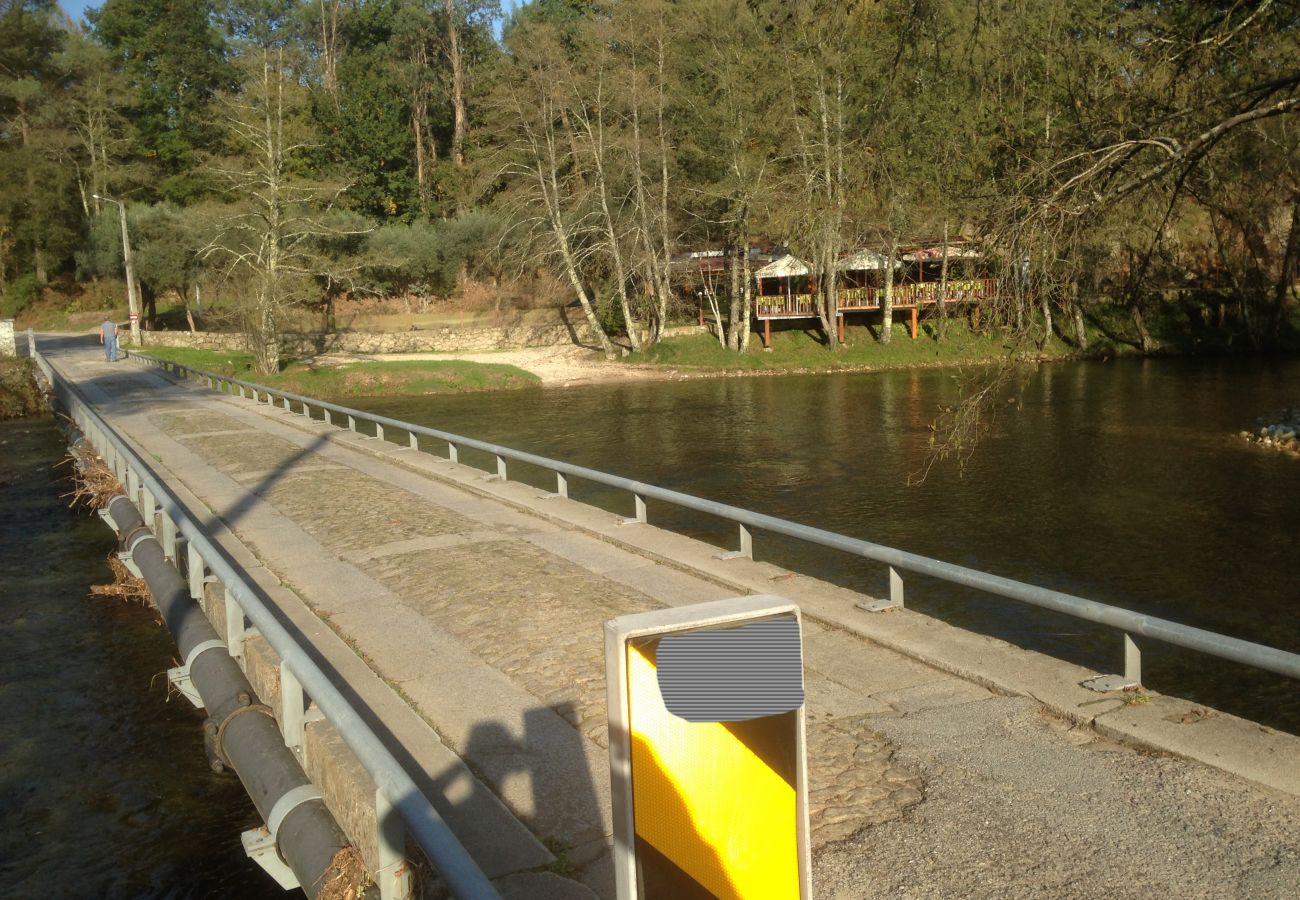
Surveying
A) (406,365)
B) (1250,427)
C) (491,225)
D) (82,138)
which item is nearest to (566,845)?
(1250,427)

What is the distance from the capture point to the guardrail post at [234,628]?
796 centimetres

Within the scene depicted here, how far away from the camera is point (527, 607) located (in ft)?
31.2

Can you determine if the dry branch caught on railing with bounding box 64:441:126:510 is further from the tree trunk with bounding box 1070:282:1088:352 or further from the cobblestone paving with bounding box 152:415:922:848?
the tree trunk with bounding box 1070:282:1088:352

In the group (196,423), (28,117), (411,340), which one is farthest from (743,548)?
(28,117)

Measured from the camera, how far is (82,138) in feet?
227

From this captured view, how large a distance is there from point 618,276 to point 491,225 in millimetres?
16279

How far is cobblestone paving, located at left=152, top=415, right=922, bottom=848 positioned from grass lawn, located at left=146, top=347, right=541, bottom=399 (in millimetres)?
26698

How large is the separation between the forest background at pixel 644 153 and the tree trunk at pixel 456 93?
41 cm

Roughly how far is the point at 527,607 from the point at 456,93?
226 ft

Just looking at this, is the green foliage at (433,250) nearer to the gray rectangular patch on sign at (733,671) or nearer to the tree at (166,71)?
the tree at (166,71)

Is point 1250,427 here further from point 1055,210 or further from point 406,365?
A: point 406,365

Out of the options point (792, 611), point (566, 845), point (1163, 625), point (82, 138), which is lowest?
point (566, 845)

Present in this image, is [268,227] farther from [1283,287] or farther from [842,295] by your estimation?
[1283,287]

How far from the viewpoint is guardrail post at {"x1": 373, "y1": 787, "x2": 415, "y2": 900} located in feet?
15.1
